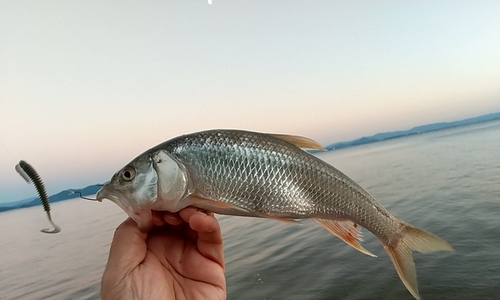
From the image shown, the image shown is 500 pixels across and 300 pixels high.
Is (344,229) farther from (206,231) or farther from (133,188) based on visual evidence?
(133,188)

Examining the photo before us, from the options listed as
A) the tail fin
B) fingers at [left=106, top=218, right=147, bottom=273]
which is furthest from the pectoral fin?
the tail fin

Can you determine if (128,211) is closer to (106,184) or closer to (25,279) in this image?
(106,184)

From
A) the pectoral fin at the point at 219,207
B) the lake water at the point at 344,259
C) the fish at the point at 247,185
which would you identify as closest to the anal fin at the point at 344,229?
the fish at the point at 247,185

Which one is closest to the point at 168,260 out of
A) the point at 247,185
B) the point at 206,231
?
the point at 206,231

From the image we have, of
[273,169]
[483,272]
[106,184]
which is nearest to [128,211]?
[106,184]

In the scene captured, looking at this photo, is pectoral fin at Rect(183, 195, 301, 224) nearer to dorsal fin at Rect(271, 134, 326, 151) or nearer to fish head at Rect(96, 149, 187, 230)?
fish head at Rect(96, 149, 187, 230)
